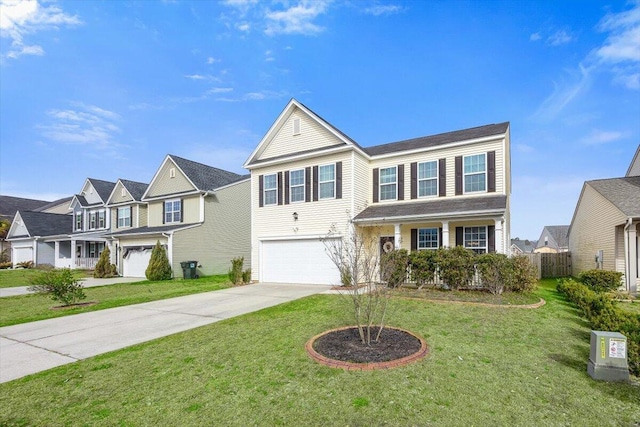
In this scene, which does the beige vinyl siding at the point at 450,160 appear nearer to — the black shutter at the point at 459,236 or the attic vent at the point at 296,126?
the black shutter at the point at 459,236

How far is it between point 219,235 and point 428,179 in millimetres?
15021

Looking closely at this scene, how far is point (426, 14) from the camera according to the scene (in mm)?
13227

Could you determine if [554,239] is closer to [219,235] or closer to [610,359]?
[219,235]

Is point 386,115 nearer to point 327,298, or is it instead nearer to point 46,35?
point 327,298

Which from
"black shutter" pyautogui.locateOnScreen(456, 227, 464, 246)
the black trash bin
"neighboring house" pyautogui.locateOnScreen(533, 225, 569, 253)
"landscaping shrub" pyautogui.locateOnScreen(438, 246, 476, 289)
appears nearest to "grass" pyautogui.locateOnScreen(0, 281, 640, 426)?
"landscaping shrub" pyautogui.locateOnScreen(438, 246, 476, 289)

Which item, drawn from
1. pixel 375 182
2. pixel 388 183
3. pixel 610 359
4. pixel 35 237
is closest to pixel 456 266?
pixel 388 183

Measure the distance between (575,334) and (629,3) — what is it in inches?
439

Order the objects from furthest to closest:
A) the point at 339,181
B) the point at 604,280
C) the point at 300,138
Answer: the point at 300,138
the point at 339,181
the point at 604,280

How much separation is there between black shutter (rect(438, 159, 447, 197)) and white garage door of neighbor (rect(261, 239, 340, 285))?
591 cm

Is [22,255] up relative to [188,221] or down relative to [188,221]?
down

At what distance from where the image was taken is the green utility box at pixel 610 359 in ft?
14.3

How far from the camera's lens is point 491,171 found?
13203 mm

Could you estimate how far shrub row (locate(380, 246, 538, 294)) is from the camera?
1045 cm

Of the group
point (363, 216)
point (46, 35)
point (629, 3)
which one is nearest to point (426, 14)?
point (629, 3)
